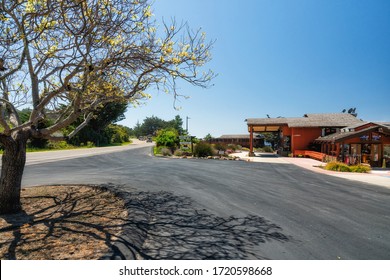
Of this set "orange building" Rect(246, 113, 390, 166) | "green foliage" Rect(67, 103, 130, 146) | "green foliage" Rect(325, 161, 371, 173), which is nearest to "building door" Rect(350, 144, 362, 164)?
"orange building" Rect(246, 113, 390, 166)

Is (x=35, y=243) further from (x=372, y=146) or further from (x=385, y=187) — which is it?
(x=372, y=146)

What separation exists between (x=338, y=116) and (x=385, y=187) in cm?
2459

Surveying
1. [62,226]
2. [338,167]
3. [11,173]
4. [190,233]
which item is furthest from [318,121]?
[11,173]

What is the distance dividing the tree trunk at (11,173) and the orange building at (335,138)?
23.0 meters

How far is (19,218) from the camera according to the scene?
525cm

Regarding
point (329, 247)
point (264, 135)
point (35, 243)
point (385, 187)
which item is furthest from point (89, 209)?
point (264, 135)

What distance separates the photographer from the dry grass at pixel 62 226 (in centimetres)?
372

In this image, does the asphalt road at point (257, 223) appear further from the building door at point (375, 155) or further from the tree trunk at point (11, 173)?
the building door at point (375, 155)

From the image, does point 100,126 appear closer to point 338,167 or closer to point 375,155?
point 338,167

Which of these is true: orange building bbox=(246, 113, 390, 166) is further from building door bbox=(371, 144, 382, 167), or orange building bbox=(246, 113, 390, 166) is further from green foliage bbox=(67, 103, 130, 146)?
green foliage bbox=(67, 103, 130, 146)

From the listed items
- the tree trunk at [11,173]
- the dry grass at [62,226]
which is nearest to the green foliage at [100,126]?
the dry grass at [62,226]

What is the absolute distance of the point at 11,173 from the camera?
574cm

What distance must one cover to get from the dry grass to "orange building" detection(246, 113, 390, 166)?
2139 cm
